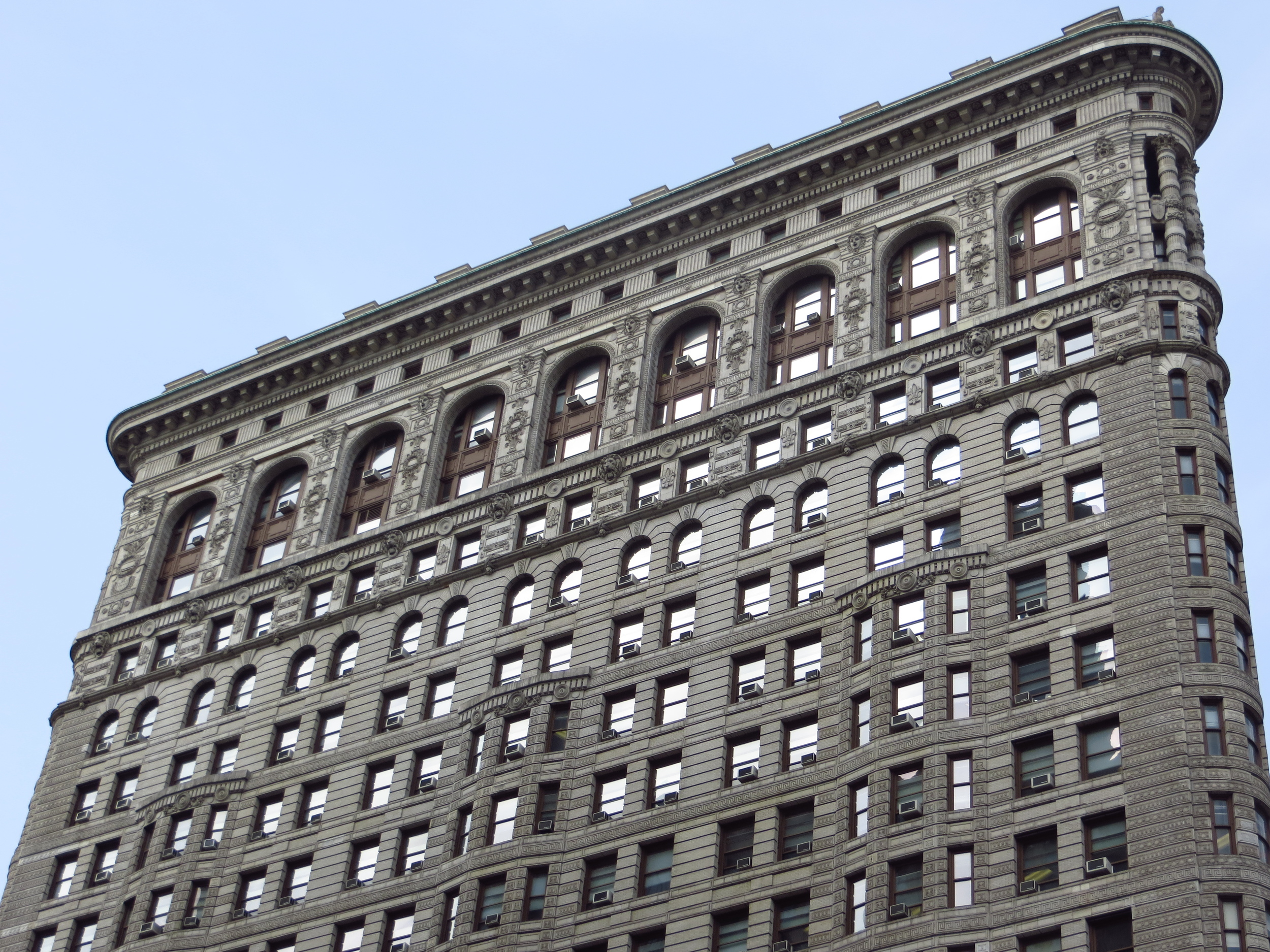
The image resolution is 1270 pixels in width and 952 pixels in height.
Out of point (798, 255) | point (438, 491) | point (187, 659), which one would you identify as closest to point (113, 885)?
point (187, 659)

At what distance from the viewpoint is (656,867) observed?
71625 millimetres

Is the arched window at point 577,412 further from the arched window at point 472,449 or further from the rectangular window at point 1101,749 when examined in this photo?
the rectangular window at point 1101,749

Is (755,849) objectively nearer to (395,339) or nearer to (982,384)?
(982,384)

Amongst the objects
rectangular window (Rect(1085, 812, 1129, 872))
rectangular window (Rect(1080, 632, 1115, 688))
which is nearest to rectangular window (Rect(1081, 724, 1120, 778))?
rectangular window (Rect(1085, 812, 1129, 872))

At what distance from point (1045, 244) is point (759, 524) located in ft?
50.9

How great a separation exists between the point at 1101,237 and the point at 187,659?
41.8m

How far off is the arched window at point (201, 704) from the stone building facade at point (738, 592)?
0.30 m

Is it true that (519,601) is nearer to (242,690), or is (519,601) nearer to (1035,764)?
(242,690)

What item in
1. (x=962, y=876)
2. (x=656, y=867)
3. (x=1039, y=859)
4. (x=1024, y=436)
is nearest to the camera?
(x=1039, y=859)

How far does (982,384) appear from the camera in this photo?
78.0 meters

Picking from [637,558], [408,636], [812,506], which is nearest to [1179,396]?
[812,506]

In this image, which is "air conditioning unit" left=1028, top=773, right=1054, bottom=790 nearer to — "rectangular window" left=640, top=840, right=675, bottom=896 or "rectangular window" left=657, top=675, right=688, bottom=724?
"rectangular window" left=640, top=840, right=675, bottom=896

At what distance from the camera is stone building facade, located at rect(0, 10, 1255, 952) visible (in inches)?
2584

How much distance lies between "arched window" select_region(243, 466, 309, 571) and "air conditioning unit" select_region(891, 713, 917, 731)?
34397 mm
